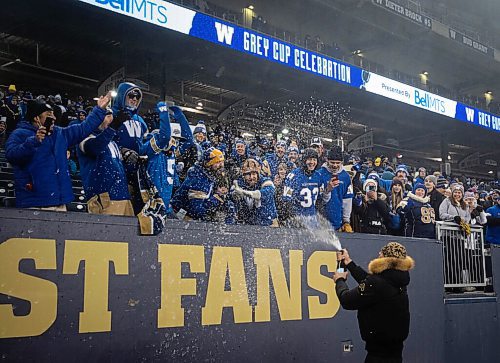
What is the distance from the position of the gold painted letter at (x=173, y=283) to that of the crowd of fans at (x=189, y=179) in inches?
11.2

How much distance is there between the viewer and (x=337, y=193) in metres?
6.58

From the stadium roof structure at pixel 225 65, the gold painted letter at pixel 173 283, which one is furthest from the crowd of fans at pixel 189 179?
the stadium roof structure at pixel 225 65

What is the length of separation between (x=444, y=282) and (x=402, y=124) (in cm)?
2074

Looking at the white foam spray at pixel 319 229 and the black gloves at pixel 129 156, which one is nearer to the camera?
the black gloves at pixel 129 156

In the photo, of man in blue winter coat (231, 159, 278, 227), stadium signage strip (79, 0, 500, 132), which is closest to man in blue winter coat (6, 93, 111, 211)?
man in blue winter coat (231, 159, 278, 227)

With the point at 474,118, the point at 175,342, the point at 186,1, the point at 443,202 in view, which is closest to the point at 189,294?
the point at 175,342

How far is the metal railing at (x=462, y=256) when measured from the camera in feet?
24.1

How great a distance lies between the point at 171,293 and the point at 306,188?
2.53 m

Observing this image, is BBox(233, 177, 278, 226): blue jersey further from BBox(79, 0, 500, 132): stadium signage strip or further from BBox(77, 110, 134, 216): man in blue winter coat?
BBox(79, 0, 500, 132): stadium signage strip

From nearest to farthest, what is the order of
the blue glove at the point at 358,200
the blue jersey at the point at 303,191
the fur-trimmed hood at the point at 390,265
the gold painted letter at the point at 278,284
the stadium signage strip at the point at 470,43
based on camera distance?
the fur-trimmed hood at the point at 390,265 → the gold painted letter at the point at 278,284 → the blue jersey at the point at 303,191 → the blue glove at the point at 358,200 → the stadium signage strip at the point at 470,43

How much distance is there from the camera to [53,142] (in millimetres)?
4340

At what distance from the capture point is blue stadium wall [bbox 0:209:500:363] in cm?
348

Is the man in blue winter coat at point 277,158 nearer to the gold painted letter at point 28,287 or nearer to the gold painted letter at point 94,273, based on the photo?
the gold painted letter at point 94,273

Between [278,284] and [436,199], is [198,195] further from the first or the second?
→ [436,199]
